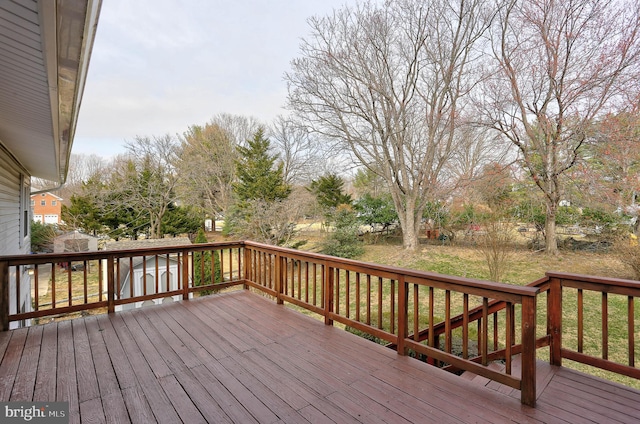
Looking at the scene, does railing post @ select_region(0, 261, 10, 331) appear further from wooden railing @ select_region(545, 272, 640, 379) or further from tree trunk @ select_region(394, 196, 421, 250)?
tree trunk @ select_region(394, 196, 421, 250)

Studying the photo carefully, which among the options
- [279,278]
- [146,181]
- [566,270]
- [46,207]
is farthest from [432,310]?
[46,207]

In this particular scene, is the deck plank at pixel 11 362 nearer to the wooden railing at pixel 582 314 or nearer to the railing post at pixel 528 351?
the railing post at pixel 528 351

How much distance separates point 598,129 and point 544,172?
1.61m

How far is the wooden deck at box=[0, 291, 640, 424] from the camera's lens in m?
1.82

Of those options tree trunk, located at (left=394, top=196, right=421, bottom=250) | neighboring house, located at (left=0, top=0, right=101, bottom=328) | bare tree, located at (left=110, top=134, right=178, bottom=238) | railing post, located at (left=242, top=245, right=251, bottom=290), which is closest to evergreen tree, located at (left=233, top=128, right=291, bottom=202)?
bare tree, located at (left=110, top=134, right=178, bottom=238)

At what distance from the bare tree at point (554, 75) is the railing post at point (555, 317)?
8.00 metres

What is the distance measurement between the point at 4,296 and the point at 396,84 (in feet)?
38.9

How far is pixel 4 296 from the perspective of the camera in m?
3.09

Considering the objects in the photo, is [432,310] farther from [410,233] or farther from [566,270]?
[410,233]

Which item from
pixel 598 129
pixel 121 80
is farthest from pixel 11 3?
pixel 121 80

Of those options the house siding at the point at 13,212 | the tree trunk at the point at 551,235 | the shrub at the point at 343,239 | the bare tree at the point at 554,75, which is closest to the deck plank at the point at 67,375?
the house siding at the point at 13,212

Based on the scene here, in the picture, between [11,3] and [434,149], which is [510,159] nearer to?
[434,149]

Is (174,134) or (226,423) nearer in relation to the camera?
(226,423)

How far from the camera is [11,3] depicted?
126 centimetres
